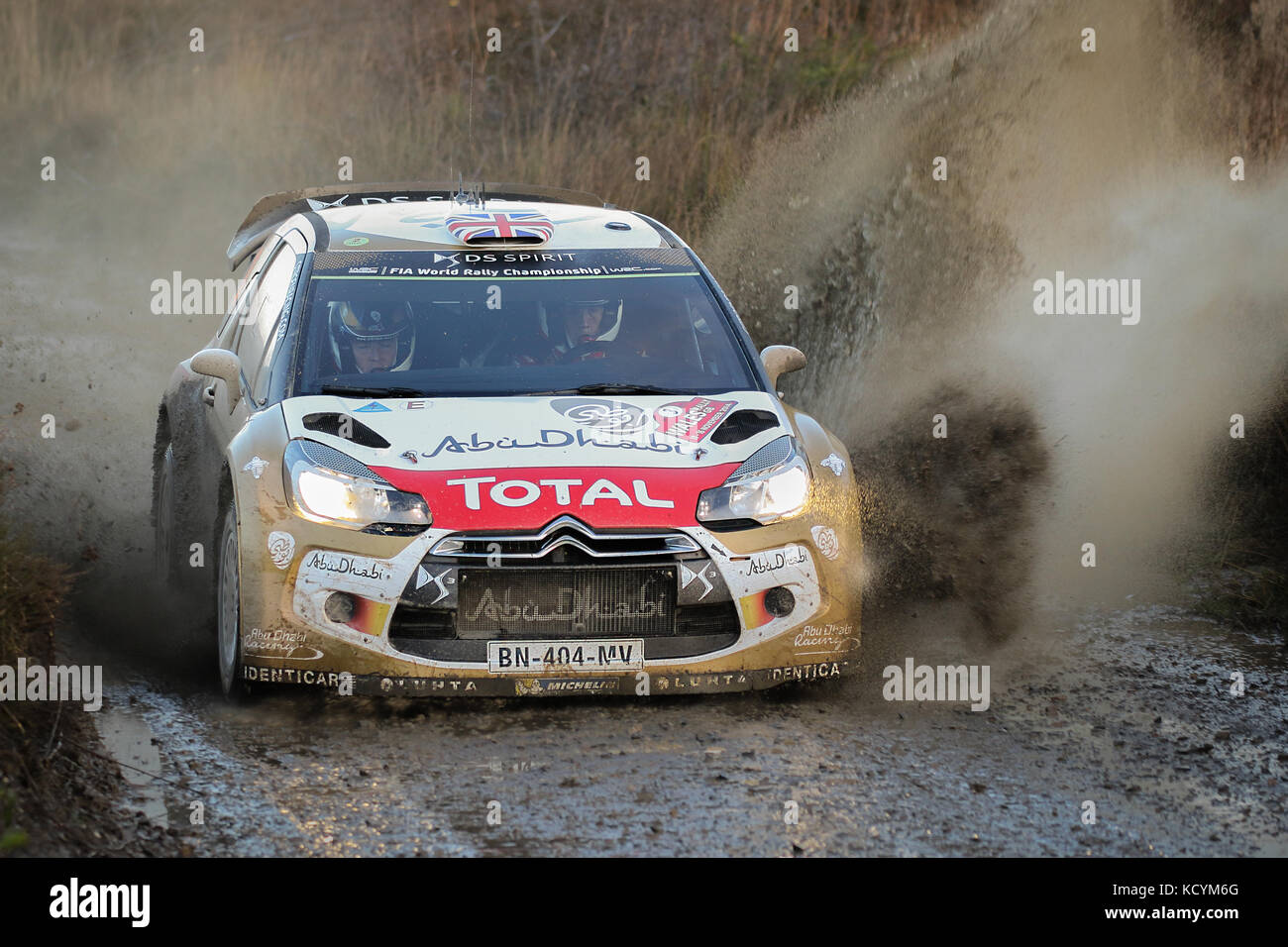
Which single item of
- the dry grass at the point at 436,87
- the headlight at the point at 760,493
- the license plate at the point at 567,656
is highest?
the dry grass at the point at 436,87

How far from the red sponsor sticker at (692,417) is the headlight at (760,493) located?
23cm

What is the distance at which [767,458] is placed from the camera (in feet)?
20.3

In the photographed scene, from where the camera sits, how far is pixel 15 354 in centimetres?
1366

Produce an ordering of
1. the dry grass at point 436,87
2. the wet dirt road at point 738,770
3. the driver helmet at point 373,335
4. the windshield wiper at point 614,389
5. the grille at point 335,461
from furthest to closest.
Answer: the dry grass at point 436,87 < the driver helmet at point 373,335 < the windshield wiper at point 614,389 < the grille at point 335,461 < the wet dirt road at point 738,770

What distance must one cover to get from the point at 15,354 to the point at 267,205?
5.98 m

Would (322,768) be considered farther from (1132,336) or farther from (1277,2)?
(1277,2)

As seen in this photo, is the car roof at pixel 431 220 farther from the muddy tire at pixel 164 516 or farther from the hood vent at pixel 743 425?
the hood vent at pixel 743 425

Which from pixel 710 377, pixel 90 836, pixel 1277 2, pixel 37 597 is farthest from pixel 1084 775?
pixel 1277 2

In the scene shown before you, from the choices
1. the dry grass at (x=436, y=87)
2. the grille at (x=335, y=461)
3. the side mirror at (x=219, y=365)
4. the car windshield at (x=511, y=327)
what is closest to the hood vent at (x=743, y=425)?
the car windshield at (x=511, y=327)

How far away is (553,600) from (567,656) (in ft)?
0.62

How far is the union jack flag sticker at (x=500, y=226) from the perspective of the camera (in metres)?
7.32

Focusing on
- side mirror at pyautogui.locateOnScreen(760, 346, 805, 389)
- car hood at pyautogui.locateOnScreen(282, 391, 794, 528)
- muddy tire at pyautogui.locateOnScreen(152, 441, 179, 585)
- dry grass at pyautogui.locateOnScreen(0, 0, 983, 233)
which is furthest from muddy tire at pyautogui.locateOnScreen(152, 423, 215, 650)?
dry grass at pyautogui.locateOnScreen(0, 0, 983, 233)

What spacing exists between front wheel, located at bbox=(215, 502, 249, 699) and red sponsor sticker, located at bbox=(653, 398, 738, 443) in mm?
1528

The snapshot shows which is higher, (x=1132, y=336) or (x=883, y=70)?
(x=883, y=70)
